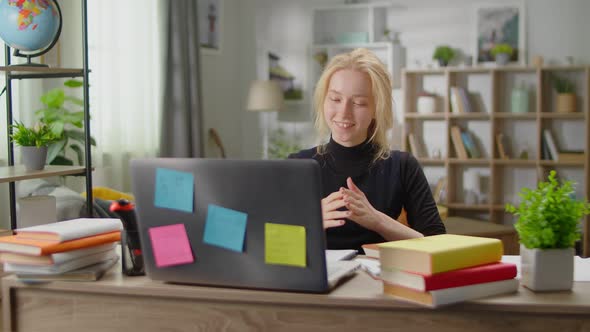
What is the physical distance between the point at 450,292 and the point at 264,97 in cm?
474

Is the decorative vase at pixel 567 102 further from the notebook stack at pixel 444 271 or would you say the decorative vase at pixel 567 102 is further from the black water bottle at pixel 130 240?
the black water bottle at pixel 130 240

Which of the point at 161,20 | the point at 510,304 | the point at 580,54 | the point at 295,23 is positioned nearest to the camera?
the point at 510,304

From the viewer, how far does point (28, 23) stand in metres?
2.64

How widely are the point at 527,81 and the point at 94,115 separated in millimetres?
3443

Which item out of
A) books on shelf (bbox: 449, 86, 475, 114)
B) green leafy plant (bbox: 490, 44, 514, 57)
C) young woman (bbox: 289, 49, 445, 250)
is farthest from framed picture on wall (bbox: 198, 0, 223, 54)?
young woman (bbox: 289, 49, 445, 250)

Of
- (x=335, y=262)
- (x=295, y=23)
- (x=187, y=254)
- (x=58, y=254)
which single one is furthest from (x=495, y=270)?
(x=295, y=23)

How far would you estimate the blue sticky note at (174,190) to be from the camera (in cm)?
147

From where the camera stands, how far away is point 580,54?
5.80 m

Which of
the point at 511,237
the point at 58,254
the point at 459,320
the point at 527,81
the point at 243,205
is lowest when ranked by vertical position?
the point at 511,237

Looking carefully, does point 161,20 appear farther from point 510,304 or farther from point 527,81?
point 510,304

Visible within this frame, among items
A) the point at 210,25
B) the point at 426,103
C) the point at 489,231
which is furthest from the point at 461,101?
the point at 210,25

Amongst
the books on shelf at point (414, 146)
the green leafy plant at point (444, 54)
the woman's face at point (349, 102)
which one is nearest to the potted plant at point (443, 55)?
the green leafy plant at point (444, 54)

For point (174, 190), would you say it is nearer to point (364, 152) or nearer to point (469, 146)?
point (364, 152)

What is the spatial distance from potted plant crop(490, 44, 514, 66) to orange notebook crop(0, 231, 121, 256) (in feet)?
15.4
